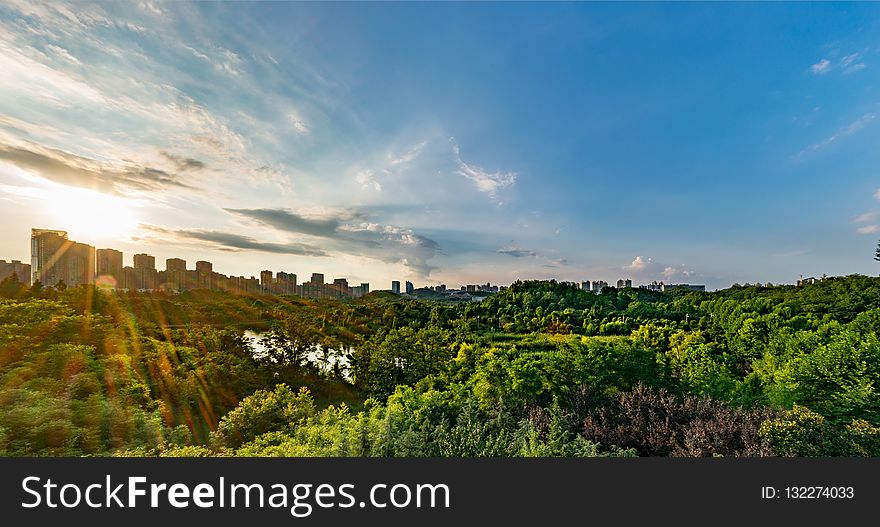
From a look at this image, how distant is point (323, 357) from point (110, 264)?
34.2 feet

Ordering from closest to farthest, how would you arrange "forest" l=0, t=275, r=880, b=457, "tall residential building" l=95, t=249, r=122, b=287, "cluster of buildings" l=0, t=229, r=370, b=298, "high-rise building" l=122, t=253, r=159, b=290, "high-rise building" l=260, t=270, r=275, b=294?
"forest" l=0, t=275, r=880, b=457, "cluster of buildings" l=0, t=229, r=370, b=298, "tall residential building" l=95, t=249, r=122, b=287, "high-rise building" l=122, t=253, r=159, b=290, "high-rise building" l=260, t=270, r=275, b=294

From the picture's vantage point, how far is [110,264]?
15.3m

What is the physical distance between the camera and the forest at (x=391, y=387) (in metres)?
5.47

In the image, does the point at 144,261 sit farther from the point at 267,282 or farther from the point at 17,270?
the point at 267,282

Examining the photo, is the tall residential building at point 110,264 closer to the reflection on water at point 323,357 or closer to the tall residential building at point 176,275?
the tall residential building at point 176,275

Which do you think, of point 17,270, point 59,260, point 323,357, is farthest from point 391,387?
point 17,270

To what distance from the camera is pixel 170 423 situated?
835 centimetres

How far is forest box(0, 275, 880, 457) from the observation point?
547 cm

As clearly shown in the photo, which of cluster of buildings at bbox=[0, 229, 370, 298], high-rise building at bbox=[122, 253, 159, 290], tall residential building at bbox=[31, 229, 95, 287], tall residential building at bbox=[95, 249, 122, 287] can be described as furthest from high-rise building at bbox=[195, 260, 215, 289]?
tall residential building at bbox=[31, 229, 95, 287]

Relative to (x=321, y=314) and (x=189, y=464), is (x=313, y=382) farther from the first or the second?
(x=189, y=464)

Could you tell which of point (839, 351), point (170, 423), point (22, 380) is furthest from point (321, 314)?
point (839, 351)

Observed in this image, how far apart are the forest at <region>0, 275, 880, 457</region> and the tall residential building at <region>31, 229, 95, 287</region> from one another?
0.58 metres

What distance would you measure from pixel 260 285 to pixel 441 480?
18.6 metres

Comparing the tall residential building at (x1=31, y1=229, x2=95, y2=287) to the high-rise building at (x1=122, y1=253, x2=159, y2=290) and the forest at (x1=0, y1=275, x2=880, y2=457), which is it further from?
the high-rise building at (x1=122, y1=253, x2=159, y2=290)
